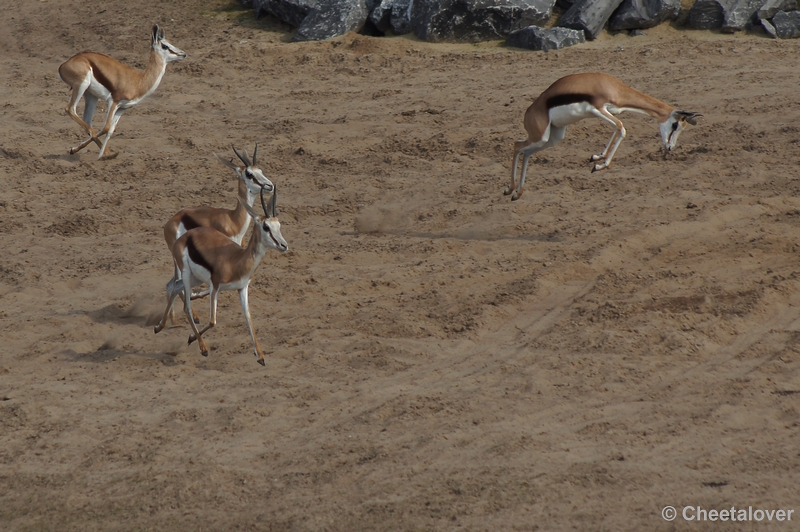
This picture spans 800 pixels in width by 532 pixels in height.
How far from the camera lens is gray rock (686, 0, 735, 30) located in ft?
49.2

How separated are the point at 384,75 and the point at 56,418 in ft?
30.1

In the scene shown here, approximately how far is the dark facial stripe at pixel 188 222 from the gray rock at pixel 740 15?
10.4 metres

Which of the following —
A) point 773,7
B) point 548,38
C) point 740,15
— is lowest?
point 548,38

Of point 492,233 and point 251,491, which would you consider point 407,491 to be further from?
point 492,233

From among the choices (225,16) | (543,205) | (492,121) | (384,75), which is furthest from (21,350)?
(225,16)

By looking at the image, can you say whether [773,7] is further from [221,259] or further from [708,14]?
[221,259]

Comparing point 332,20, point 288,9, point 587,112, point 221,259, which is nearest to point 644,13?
point 332,20

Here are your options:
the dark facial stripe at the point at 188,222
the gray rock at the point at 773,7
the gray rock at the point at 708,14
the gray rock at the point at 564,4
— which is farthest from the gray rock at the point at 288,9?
the dark facial stripe at the point at 188,222

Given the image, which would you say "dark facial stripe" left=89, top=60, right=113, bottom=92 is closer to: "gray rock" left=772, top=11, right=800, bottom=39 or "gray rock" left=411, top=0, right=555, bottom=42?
"gray rock" left=411, top=0, right=555, bottom=42

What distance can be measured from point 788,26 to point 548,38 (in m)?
3.89

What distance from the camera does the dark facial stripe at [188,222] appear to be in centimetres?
845

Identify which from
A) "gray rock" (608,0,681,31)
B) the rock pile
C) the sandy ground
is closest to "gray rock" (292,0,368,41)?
the rock pile

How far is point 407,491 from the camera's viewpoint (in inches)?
235

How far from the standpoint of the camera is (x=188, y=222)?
8.48 m
